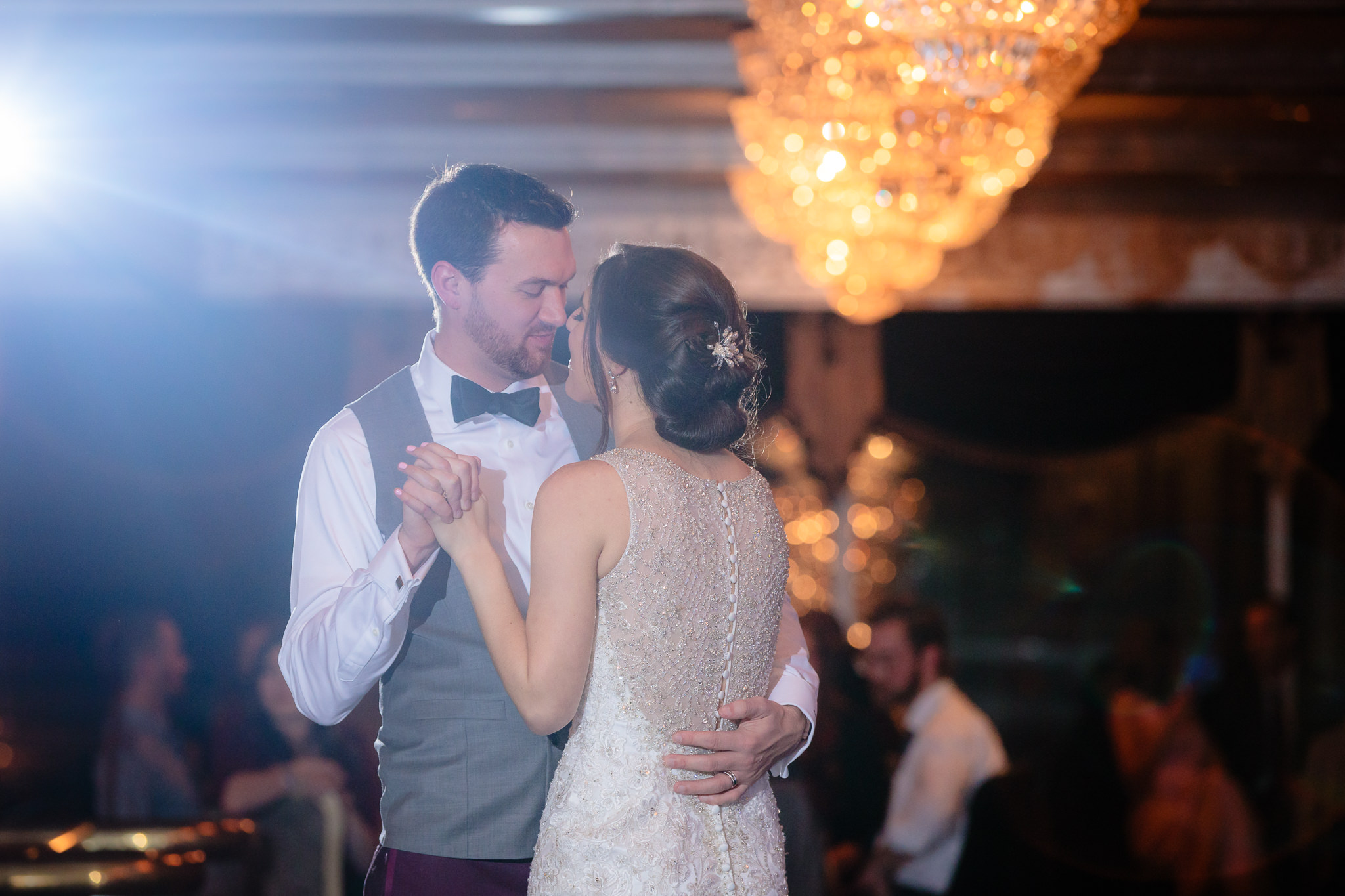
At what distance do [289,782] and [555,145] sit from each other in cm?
322

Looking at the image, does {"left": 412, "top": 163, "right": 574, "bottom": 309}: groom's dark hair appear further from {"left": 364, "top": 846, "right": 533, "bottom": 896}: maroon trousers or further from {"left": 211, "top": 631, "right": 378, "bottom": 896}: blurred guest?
{"left": 211, "top": 631, "right": 378, "bottom": 896}: blurred guest

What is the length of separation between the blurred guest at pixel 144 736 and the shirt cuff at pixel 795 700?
2835 millimetres

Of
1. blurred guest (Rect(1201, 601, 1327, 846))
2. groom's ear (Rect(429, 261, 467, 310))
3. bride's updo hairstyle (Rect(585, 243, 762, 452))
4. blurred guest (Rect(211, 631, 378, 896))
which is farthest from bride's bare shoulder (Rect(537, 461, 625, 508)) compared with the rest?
blurred guest (Rect(1201, 601, 1327, 846))

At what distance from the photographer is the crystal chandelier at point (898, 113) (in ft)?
10.2

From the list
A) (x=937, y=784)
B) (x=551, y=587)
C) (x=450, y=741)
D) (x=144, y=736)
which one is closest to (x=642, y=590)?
(x=551, y=587)

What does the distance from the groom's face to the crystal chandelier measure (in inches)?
72.0

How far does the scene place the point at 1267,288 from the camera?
257 inches

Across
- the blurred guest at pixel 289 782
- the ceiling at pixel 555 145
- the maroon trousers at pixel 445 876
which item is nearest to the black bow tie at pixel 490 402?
the maroon trousers at pixel 445 876

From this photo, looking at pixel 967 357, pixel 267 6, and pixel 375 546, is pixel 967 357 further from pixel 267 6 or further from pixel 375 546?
pixel 375 546

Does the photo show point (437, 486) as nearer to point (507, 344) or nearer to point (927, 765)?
point (507, 344)

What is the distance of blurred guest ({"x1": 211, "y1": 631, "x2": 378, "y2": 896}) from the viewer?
3.51m

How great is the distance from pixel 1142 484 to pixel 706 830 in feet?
31.5

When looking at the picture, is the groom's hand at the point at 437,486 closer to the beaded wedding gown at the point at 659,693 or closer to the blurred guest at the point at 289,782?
the beaded wedding gown at the point at 659,693

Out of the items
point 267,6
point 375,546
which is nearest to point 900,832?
point 375,546
